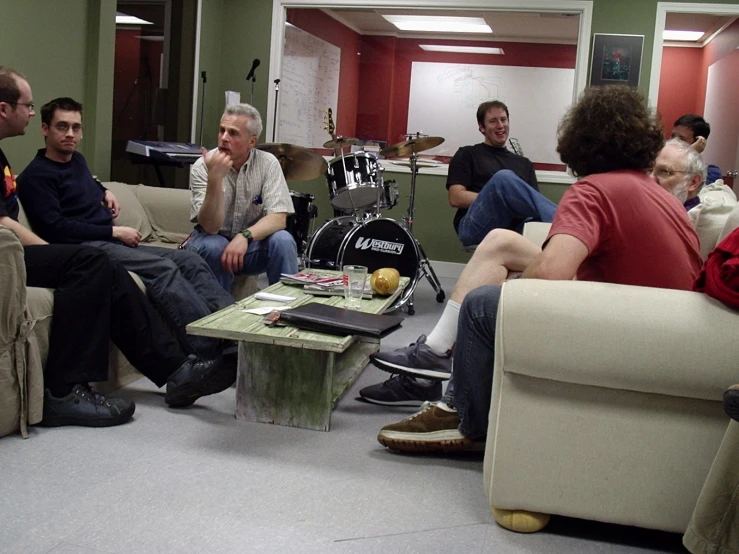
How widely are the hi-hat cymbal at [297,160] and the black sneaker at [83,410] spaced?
7.74 feet

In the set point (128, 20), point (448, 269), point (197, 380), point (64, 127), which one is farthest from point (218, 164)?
point (448, 269)

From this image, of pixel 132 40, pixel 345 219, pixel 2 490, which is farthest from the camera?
pixel 132 40

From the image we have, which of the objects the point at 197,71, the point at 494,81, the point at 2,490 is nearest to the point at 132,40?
the point at 197,71

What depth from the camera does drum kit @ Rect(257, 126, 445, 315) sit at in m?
4.48

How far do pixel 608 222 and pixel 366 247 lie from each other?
264 centimetres

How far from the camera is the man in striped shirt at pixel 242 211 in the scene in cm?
347

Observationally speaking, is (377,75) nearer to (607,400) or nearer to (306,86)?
(306,86)

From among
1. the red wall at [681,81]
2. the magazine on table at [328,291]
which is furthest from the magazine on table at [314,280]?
the red wall at [681,81]

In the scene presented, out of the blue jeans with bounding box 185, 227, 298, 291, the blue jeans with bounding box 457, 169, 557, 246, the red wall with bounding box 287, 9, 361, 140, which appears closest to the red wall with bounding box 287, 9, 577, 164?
the red wall with bounding box 287, 9, 361, 140

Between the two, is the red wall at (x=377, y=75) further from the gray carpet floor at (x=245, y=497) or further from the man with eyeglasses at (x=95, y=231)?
the gray carpet floor at (x=245, y=497)

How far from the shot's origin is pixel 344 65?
23.1ft

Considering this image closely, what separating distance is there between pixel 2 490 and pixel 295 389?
3.01ft

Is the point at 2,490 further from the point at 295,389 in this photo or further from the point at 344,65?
the point at 344,65

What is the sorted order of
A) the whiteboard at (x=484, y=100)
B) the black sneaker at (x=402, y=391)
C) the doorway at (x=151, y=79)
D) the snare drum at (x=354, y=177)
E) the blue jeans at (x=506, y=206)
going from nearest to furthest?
the black sneaker at (x=402, y=391)
the blue jeans at (x=506, y=206)
the snare drum at (x=354, y=177)
the doorway at (x=151, y=79)
the whiteboard at (x=484, y=100)
